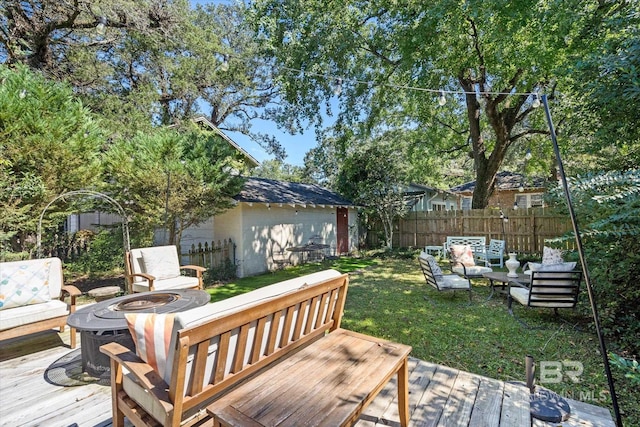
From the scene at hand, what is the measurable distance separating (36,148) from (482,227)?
44.3ft

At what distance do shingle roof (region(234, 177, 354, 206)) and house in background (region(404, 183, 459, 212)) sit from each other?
350 centimetres

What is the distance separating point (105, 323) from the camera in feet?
9.95

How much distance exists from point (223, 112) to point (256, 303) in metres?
19.0

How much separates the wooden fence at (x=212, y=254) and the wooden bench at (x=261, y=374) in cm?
656

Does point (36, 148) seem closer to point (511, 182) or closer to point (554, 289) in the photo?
point (554, 289)

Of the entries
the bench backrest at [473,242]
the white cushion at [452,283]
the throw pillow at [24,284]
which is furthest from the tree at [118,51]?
the bench backrest at [473,242]

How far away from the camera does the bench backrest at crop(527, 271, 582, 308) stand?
15.5 ft

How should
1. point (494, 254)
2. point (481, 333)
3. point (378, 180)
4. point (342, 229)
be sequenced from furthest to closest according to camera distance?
1. point (342, 229)
2. point (378, 180)
3. point (494, 254)
4. point (481, 333)

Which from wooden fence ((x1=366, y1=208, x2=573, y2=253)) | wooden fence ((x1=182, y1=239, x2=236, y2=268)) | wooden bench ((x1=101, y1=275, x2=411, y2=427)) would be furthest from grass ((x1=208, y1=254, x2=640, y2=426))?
wooden fence ((x1=366, y1=208, x2=573, y2=253))

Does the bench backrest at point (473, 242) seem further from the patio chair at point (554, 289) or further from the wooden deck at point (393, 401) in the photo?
the wooden deck at point (393, 401)

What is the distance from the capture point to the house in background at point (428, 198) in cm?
1559

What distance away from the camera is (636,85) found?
4066mm

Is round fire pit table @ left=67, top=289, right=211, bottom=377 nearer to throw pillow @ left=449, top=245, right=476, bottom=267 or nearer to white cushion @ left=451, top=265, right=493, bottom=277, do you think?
white cushion @ left=451, top=265, right=493, bottom=277

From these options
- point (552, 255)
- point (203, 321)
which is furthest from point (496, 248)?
point (203, 321)
